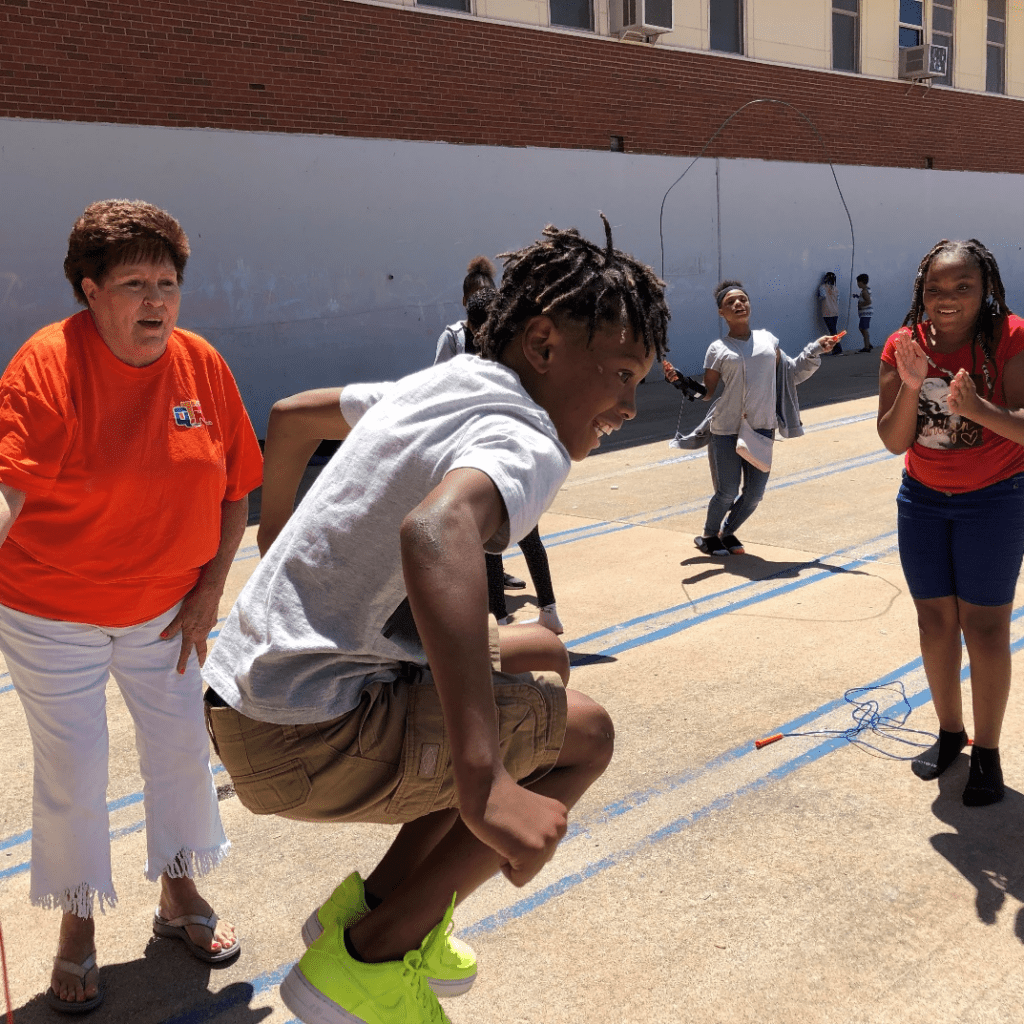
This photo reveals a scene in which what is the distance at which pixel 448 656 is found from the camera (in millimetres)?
1673

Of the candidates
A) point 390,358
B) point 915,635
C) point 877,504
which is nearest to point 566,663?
point 915,635

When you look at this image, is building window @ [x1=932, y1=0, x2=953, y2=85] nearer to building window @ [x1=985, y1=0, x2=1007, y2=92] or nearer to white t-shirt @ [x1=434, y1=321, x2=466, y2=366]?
building window @ [x1=985, y1=0, x2=1007, y2=92]

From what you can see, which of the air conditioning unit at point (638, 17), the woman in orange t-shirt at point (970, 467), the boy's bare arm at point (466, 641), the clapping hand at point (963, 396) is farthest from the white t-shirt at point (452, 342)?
the air conditioning unit at point (638, 17)

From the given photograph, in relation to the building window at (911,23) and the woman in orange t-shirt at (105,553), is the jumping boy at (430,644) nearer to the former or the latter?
the woman in orange t-shirt at (105,553)

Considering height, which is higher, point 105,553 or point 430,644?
point 430,644

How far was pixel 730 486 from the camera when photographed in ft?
25.9

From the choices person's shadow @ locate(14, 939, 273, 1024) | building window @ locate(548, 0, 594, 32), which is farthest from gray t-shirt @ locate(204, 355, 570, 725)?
building window @ locate(548, 0, 594, 32)

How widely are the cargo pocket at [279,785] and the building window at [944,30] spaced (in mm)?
24366

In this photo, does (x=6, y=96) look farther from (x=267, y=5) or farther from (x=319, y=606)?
(x=319, y=606)

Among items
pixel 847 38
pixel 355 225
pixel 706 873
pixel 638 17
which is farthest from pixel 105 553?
pixel 847 38

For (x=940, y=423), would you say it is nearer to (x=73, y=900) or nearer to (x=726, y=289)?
(x=73, y=900)

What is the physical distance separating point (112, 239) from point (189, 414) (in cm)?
50

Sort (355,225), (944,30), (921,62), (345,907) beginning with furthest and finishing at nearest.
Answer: (944,30) < (921,62) < (355,225) < (345,907)

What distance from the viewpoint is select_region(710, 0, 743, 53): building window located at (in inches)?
745
